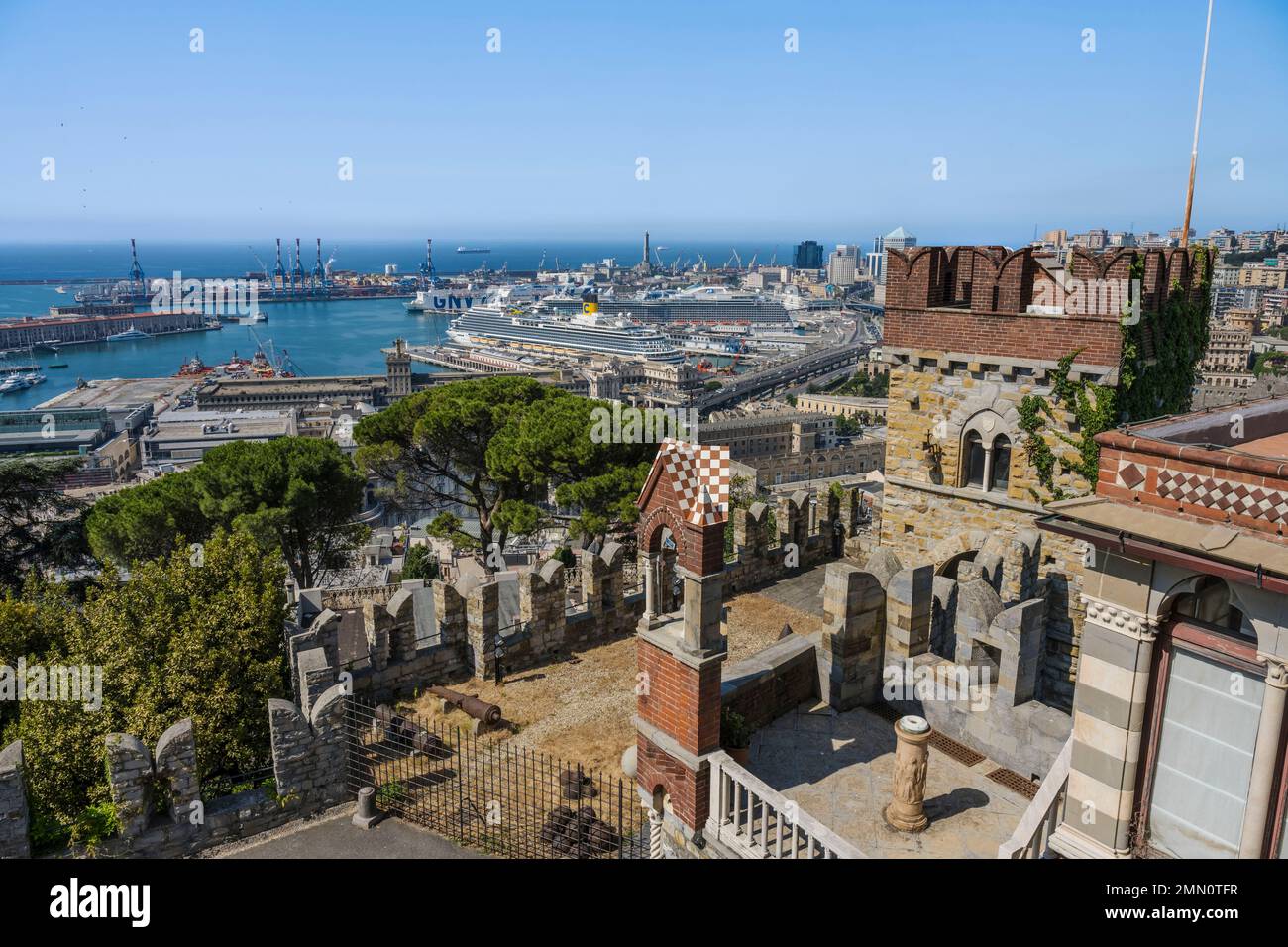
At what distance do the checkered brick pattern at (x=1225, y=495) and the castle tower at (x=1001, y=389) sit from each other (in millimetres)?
5421

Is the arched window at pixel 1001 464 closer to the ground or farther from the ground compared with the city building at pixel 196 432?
farther from the ground

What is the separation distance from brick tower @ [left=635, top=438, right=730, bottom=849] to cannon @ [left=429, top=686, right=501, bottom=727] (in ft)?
12.5

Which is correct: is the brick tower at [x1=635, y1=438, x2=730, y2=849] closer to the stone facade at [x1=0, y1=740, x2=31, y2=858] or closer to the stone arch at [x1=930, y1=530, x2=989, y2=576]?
the stone facade at [x1=0, y1=740, x2=31, y2=858]

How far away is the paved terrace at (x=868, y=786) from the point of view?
313 inches

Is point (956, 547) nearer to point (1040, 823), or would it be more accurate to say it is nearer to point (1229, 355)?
point (1040, 823)

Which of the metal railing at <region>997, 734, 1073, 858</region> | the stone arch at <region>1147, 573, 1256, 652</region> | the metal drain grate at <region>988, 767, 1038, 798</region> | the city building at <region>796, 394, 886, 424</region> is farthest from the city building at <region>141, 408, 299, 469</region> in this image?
the stone arch at <region>1147, 573, 1256, 652</region>

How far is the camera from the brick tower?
7.54 m

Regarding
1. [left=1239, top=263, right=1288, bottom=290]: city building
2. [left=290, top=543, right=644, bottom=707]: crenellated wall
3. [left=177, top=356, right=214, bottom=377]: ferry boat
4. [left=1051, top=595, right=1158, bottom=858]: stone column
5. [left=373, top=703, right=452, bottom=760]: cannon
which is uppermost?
[left=1239, top=263, right=1288, bottom=290]: city building

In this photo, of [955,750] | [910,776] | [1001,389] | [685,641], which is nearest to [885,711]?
[955,750]

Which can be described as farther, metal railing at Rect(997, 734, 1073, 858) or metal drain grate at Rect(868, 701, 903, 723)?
metal drain grate at Rect(868, 701, 903, 723)

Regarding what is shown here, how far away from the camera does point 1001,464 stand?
13.1m

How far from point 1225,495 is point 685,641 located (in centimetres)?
430

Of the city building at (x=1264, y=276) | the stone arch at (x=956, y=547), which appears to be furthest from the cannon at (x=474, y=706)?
the city building at (x=1264, y=276)

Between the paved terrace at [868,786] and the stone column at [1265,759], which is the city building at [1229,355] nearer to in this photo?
the paved terrace at [868,786]
